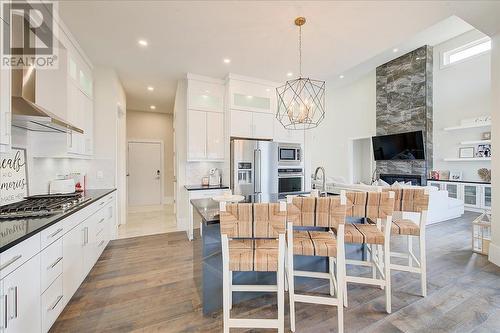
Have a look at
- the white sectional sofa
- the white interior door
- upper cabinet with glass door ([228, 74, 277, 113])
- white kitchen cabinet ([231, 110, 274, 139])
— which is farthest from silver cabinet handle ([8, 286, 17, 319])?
the white interior door

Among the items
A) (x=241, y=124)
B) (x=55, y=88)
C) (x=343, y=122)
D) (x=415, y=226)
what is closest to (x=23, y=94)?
(x=55, y=88)

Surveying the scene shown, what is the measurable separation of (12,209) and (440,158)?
866 centimetres

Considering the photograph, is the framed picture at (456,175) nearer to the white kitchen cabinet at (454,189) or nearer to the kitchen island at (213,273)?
the white kitchen cabinet at (454,189)

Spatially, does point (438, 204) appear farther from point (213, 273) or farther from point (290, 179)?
point (213, 273)

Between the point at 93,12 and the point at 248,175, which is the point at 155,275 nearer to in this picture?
the point at 248,175

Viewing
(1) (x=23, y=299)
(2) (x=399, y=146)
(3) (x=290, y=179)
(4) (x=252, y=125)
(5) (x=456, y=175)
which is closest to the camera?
(1) (x=23, y=299)

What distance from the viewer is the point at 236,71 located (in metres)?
3.92

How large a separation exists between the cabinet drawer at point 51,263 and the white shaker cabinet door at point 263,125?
10.9ft

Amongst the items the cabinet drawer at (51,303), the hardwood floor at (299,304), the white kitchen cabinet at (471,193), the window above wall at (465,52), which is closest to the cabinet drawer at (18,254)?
the cabinet drawer at (51,303)

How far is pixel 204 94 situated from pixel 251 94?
3.05 ft

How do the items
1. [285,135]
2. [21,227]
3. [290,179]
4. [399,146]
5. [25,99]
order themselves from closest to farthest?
[21,227], [25,99], [290,179], [285,135], [399,146]

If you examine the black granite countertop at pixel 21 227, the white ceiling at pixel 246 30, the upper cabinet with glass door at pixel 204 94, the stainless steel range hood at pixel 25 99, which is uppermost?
the white ceiling at pixel 246 30

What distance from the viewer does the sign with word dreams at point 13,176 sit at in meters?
1.91

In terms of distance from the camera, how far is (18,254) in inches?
46.6
